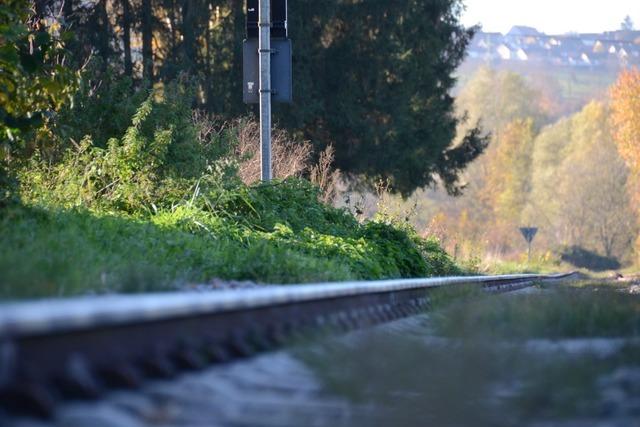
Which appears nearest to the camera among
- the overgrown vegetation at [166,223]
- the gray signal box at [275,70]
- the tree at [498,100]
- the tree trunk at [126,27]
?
the overgrown vegetation at [166,223]

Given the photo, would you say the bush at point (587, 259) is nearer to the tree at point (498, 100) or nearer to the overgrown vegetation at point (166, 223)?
the tree at point (498, 100)

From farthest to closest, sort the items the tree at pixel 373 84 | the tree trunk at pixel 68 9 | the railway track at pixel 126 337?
the tree at pixel 373 84 < the tree trunk at pixel 68 9 < the railway track at pixel 126 337

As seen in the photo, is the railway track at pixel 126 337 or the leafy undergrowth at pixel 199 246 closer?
the railway track at pixel 126 337

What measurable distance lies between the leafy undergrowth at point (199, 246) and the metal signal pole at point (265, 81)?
505 mm

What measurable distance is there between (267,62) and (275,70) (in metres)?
0.63

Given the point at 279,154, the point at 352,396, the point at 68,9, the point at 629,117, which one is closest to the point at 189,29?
the point at 68,9

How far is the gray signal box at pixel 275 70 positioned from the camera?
2291 centimetres

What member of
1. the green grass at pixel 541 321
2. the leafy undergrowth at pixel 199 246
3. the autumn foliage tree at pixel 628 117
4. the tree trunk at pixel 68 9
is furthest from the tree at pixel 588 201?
the green grass at pixel 541 321

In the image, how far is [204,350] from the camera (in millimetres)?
6645

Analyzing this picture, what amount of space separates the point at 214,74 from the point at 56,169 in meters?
17.0

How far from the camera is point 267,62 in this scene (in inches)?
881

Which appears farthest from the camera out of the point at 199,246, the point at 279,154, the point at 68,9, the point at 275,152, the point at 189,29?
the point at 189,29

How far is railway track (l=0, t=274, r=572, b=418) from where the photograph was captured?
15.0ft

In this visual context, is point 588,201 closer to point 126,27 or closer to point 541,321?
point 126,27
